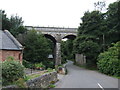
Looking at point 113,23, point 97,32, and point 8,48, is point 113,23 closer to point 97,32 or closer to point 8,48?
point 97,32

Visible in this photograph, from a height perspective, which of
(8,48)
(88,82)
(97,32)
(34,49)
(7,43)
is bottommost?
(88,82)

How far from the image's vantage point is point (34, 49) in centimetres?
3741

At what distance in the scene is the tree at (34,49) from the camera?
3725cm

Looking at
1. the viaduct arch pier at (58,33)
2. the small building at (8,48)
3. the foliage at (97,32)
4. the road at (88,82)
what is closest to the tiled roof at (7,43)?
the small building at (8,48)

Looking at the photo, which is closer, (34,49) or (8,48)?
(8,48)

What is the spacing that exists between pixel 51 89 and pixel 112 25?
94.1 feet

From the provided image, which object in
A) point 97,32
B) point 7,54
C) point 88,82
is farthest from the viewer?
point 97,32

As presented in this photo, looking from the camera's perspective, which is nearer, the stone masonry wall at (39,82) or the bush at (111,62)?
the stone masonry wall at (39,82)

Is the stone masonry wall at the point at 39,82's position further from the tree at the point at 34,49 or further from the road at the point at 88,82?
the tree at the point at 34,49

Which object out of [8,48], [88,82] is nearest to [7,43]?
[8,48]

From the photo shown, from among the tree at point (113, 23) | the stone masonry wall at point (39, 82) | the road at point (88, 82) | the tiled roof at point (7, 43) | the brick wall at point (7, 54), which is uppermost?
the tree at point (113, 23)

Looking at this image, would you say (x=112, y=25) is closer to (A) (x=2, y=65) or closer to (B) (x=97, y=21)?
(B) (x=97, y=21)

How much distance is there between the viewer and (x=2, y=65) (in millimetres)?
9180

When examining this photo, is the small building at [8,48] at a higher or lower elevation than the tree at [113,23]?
lower
